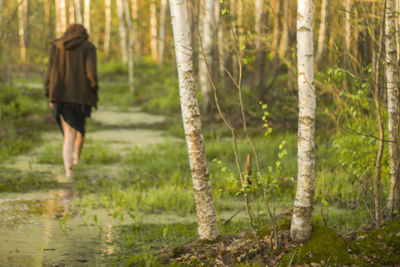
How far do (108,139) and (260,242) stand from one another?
692 centimetres

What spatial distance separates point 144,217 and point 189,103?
6.75 ft

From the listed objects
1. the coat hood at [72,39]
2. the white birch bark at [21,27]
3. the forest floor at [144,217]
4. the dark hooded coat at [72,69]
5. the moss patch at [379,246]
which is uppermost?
the white birch bark at [21,27]

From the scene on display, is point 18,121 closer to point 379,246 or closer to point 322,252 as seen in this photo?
point 322,252

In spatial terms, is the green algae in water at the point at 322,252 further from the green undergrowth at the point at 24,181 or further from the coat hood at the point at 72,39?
the coat hood at the point at 72,39

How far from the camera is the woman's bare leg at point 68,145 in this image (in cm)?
657

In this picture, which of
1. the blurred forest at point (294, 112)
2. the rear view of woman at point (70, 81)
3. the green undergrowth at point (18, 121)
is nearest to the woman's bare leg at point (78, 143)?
the rear view of woman at point (70, 81)

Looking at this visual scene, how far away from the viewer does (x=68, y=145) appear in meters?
A: 6.58

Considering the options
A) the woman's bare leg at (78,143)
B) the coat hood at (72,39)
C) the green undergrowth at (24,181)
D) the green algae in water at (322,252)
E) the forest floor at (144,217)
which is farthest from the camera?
the woman's bare leg at (78,143)

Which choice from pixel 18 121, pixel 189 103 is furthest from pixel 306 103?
pixel 18 121

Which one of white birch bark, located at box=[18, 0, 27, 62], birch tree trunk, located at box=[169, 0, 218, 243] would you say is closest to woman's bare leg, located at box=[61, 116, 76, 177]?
birch tree trunk, located at box=[169, 0, 218, 243]

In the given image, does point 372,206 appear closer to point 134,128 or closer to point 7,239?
point 7,239

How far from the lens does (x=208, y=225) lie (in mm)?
3682

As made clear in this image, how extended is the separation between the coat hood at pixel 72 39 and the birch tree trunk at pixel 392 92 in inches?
164

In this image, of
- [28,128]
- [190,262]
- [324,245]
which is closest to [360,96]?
[324,245]
